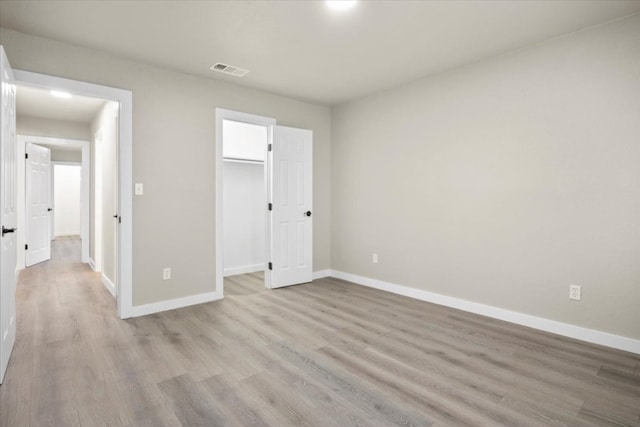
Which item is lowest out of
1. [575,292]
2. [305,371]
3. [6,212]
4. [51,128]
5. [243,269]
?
[305,371]

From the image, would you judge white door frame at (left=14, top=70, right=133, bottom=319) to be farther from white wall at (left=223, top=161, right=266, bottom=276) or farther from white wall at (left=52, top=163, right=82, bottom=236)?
white wall at (left=52, top=163, right=82, bottom=236)

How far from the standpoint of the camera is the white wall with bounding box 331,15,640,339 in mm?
2629

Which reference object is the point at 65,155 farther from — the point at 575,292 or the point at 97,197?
the point at 575,292

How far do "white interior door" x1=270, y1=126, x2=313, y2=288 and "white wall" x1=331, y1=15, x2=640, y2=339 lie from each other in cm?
96

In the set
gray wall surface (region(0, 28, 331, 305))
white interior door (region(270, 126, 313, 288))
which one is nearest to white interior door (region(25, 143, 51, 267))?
gray wall surface (region(0, 28, 331, 305))

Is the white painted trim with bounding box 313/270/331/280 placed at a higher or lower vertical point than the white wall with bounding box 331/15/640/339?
lower

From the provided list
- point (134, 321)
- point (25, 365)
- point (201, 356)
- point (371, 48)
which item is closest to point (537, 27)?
point (371, 48)

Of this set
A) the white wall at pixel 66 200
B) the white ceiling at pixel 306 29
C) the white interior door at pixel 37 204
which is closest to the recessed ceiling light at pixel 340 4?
the white ceiling at pixel 306 29

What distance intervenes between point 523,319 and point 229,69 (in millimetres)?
3842

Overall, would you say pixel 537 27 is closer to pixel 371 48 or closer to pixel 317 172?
pixel 371 48

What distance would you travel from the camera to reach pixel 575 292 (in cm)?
283

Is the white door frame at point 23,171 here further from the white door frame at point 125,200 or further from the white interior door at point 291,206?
the white interior door at point 291,206

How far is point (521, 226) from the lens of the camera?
3123 millimetres

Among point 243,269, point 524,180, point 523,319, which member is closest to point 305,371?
point 523,319
